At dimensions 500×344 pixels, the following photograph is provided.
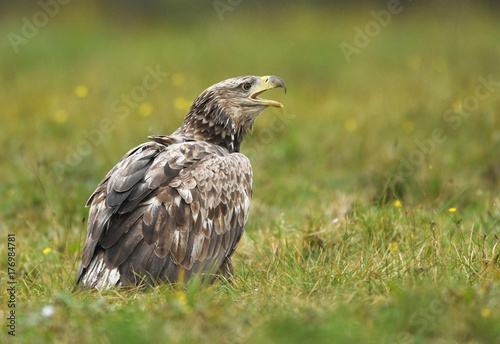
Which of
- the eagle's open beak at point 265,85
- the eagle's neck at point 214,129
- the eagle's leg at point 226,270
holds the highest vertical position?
the eagle's open beak at point 265,85

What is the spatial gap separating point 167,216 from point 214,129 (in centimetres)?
115

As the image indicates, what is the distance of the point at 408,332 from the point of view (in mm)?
3246

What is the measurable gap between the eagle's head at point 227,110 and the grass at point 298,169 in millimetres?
726

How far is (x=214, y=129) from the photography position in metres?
5.31

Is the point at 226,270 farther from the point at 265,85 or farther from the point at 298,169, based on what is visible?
the point at 298,169

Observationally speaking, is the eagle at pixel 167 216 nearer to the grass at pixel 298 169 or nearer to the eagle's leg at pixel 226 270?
the eagle's leg at pixel 226 270

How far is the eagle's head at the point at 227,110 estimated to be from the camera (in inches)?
209

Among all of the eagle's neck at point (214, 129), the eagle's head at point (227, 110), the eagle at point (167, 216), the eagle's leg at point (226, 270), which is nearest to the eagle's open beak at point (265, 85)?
the eagle's head at point (227, 110)

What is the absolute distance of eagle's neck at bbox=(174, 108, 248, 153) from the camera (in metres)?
5.29

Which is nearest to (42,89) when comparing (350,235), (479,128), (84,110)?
(84,110)

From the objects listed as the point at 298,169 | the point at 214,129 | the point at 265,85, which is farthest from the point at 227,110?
the point at 298,169

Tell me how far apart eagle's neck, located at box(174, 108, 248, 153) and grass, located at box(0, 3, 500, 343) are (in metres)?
0.70

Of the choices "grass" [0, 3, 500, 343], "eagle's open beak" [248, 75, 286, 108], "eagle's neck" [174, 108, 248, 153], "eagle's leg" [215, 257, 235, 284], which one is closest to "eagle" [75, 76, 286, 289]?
"eagle's leg" [215, 257, 235, 284]

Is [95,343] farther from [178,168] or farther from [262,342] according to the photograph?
[178,168]
